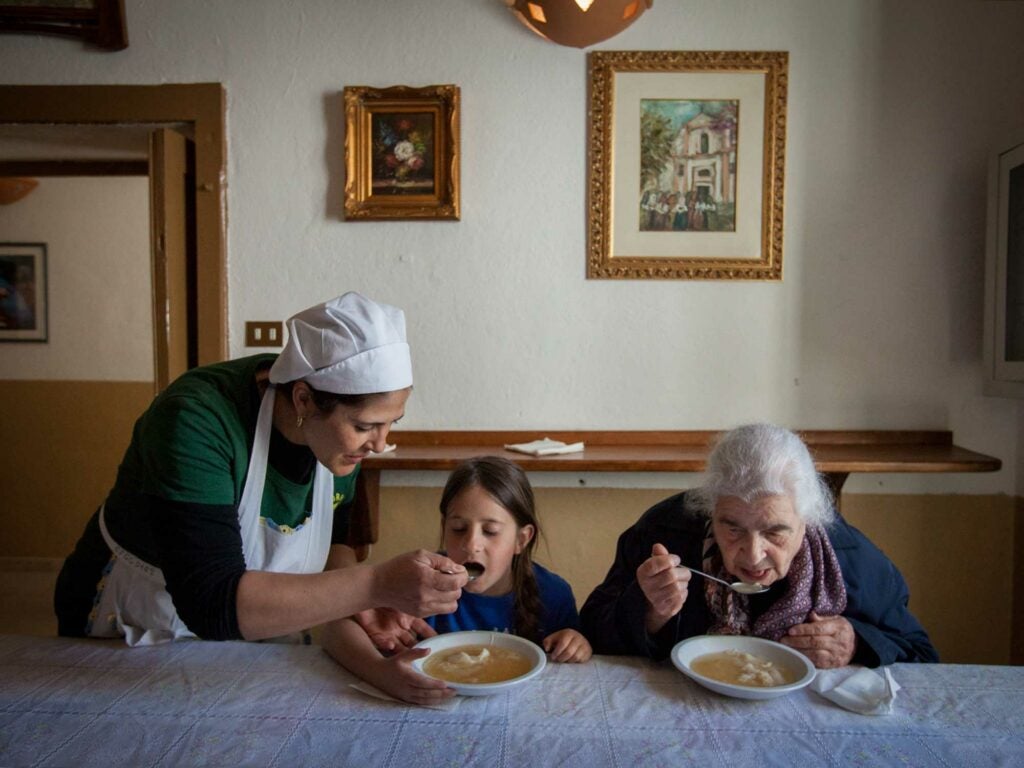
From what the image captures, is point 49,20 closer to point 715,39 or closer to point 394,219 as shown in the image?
point 394,219

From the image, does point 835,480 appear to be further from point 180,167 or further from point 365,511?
point 180,167

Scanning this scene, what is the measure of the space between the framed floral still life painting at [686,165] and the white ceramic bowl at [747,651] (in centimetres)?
159

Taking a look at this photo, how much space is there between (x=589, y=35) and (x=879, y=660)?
4.40ft

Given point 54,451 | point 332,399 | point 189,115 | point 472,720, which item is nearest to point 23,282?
point 54,451

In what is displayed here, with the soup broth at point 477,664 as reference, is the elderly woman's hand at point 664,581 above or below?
above

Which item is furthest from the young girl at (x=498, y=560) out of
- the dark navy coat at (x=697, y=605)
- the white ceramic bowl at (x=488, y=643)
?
the white ceramic bowl at (x=488, y=643)

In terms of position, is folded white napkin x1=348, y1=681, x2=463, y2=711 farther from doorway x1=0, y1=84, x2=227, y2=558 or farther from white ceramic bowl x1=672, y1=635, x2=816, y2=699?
doorway x1=0, y1=84, x2=227, y2=558

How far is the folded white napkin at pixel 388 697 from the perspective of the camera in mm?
1152

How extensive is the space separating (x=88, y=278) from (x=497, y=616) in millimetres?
4371

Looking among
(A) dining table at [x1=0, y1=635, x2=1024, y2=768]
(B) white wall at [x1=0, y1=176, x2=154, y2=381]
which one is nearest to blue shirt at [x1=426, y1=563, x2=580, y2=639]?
(A) dining table at [x1=0, y1=635, x2=1024, y2=768]

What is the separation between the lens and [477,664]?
126cm

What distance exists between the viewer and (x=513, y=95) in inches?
105

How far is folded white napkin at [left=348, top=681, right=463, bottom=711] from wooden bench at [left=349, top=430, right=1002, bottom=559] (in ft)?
3.85

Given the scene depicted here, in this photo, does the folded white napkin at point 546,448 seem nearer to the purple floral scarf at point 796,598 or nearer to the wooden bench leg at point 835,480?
the wooden bench leg at point 835,480
